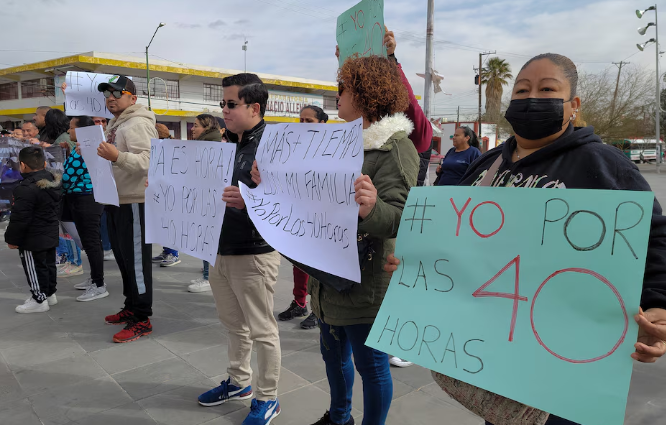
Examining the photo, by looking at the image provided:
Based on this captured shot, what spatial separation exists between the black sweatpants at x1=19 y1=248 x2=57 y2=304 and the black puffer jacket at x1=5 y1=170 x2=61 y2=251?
90mm

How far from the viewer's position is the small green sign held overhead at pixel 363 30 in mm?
2611

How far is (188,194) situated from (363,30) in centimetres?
146

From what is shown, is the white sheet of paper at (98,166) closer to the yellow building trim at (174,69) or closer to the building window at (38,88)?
the yellow building trim at (174,69)

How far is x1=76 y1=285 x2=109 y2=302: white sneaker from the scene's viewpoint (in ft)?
16.4

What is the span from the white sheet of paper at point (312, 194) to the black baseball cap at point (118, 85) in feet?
7.36

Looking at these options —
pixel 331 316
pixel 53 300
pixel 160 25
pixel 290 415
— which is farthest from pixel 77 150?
pixel 160 25

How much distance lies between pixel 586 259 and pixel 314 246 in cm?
101

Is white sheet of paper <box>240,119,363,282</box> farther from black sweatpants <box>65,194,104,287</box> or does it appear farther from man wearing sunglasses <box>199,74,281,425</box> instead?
black sweatpants <box>65,194,104,287</box>

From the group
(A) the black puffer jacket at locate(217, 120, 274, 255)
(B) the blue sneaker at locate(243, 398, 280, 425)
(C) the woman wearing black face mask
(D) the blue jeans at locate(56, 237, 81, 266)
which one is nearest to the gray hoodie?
(A) the black puffer jacket at locate(217, 120, 274, 255)

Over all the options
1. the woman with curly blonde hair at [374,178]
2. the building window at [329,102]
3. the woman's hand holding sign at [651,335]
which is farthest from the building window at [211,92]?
the woman's hand holding sign at [651,335]

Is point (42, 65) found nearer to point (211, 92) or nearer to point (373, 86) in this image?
point (211, 92)

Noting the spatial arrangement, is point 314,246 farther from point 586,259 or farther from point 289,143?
point 586,259

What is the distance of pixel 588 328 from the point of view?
1.11 meters

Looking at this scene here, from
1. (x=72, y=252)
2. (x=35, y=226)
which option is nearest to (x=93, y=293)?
(x=35, y=226)
